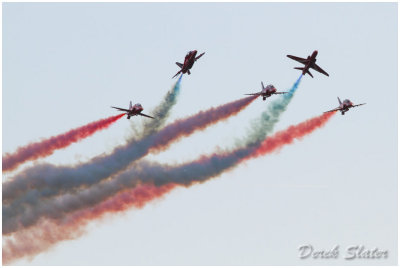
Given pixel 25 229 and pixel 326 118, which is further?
pixel 326 118

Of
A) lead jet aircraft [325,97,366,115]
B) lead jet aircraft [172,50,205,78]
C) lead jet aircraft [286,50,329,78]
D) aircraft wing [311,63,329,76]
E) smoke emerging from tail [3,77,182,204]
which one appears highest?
lead jet aircraft [172,50,205,78]

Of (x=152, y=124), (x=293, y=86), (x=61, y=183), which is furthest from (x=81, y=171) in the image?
(x=293, y=86)

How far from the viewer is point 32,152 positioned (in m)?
124

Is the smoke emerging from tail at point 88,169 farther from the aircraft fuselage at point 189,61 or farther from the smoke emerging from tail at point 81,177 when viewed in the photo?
the aircraft fuselage at point 189,61

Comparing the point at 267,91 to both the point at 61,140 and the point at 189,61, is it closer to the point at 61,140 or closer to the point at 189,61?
the point at 189,61

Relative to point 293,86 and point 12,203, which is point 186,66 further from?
point 12,203

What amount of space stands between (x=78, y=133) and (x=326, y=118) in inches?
1261

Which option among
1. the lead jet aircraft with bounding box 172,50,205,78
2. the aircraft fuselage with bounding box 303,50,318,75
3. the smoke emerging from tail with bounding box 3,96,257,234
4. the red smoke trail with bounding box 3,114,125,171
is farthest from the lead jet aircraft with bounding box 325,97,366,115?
the red smoke trail with bounding box 3,114,125,171

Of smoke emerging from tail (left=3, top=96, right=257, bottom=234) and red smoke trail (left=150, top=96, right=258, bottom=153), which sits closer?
smoke emerging from tail (left=3, top=96, right=257, bottom=234)

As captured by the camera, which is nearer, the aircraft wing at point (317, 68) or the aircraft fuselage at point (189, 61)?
the aircraft fuselage at point (189, 61)

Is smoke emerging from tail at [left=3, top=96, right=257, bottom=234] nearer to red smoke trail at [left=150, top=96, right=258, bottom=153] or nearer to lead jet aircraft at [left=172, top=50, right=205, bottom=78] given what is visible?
red smoke trail at [left=150, top=96, right=258, bottom=153]

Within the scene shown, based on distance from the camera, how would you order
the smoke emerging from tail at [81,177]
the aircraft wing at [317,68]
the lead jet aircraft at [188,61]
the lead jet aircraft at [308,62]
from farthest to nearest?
the aircraft wing at [317,68] < the lead jet aircraft at [308,62] < the lead jet aircraft at [188,61] < the smoke emerging from tail at [81,177]

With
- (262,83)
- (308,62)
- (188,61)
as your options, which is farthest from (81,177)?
(308,62)

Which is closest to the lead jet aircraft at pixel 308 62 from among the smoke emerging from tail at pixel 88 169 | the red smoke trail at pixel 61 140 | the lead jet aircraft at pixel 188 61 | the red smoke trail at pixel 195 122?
the red smoke trail at pixel 195 122
